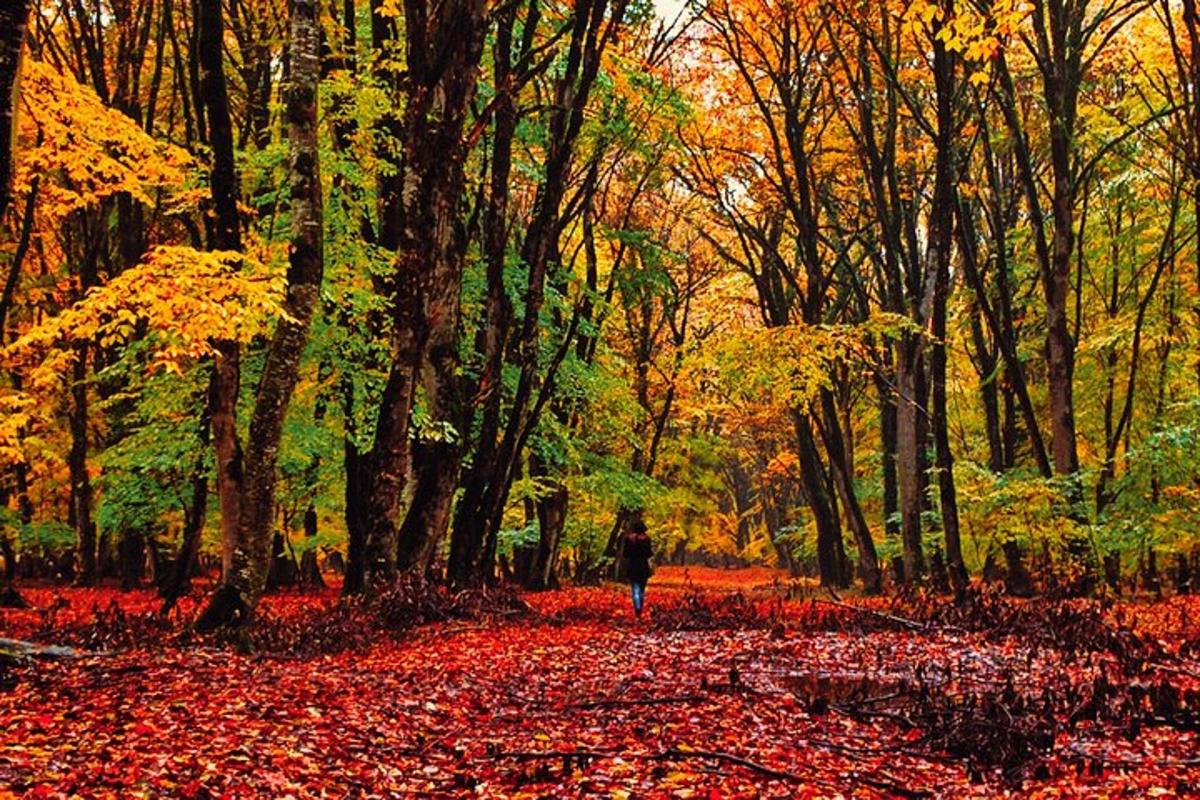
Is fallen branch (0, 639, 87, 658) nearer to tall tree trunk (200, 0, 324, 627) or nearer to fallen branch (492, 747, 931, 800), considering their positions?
tall tree trunk (200, 0, 324, 627)

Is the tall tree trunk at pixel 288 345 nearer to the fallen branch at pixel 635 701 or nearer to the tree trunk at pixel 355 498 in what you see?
the tree trunk at pixel 355 498

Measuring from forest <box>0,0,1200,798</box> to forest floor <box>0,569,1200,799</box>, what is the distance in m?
0.05

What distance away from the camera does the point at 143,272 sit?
29.8 feet

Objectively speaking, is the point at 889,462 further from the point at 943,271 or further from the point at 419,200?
the point at 419,200

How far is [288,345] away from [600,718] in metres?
5.20

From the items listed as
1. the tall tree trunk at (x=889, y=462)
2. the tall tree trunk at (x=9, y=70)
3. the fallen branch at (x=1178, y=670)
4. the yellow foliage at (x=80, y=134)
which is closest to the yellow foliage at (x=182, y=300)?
the yellow foliage at (x=80, y=134)

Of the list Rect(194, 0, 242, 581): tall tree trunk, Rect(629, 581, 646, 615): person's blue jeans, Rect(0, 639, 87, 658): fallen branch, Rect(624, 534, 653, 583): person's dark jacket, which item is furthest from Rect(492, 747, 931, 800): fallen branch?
Rect(629, 581, 646, 615): person's blue jeans

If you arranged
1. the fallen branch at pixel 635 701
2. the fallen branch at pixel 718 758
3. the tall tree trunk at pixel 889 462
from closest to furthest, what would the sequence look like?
1. the fallen branch at pixel 718 758
2. the fallen branch at pixel 635 701
3. the tall tree trunk at pixel 889 462

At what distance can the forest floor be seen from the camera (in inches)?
218

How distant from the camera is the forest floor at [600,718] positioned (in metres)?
5.54

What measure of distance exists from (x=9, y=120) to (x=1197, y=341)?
70.0 feet

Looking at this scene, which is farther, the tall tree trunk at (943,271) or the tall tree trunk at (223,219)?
the tall tree trunk at (943,271)

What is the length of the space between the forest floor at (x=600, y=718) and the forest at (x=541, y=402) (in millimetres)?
53

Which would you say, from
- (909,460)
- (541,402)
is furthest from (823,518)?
(541,402)
